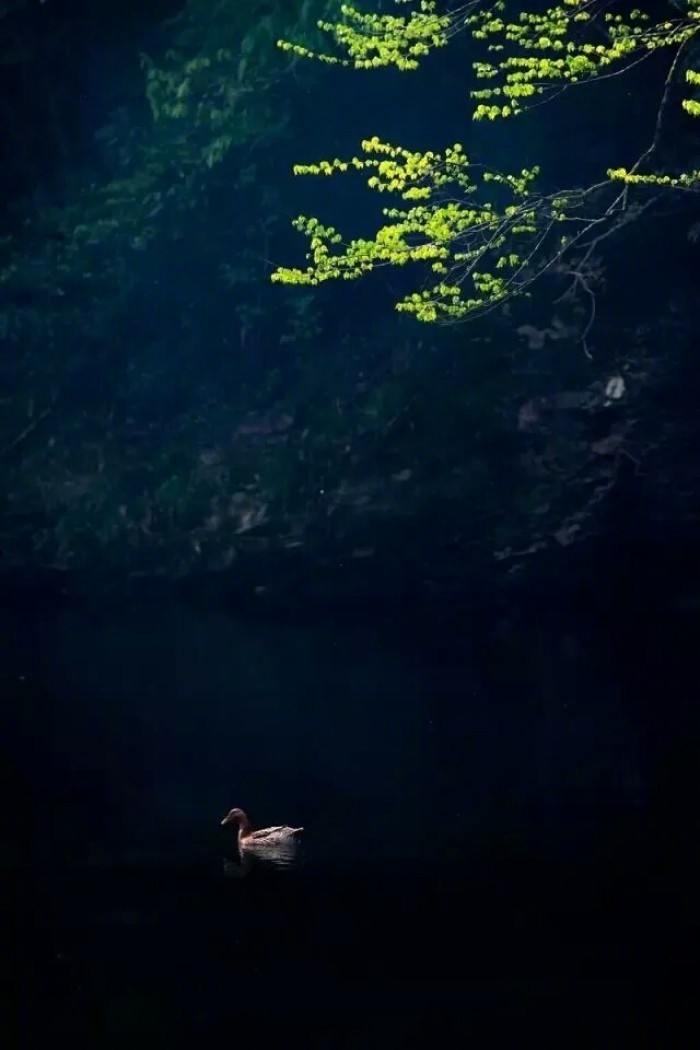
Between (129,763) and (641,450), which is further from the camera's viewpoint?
(641,450)

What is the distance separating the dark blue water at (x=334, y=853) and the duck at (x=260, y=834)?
0.48 feet

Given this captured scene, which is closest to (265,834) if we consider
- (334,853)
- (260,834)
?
(260,834)

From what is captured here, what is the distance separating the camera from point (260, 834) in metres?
10.3

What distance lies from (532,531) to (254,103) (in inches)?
303

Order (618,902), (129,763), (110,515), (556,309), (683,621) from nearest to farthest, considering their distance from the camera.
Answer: (618,902) < (129,763) < (683,621) < (556,309) < (110,515)

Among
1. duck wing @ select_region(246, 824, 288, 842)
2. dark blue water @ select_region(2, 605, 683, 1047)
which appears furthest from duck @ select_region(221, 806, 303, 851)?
dark blue water @ select_region(2, 605, 683, 1047)

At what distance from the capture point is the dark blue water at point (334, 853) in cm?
765

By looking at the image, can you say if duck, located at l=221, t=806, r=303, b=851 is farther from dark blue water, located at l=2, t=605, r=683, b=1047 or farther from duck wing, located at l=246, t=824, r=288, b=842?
dark blue water, located at l=2, t=605, r=683, b=1047

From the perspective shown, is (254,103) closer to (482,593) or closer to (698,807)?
(482,593)

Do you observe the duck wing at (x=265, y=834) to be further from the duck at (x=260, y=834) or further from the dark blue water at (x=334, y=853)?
the dark blue water at (x=334, y=853)

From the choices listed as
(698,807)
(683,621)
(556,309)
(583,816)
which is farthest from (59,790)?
(556,309)

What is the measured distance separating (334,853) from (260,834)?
0.53m

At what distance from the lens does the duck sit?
10.3 meters

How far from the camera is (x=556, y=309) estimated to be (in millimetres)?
22516
